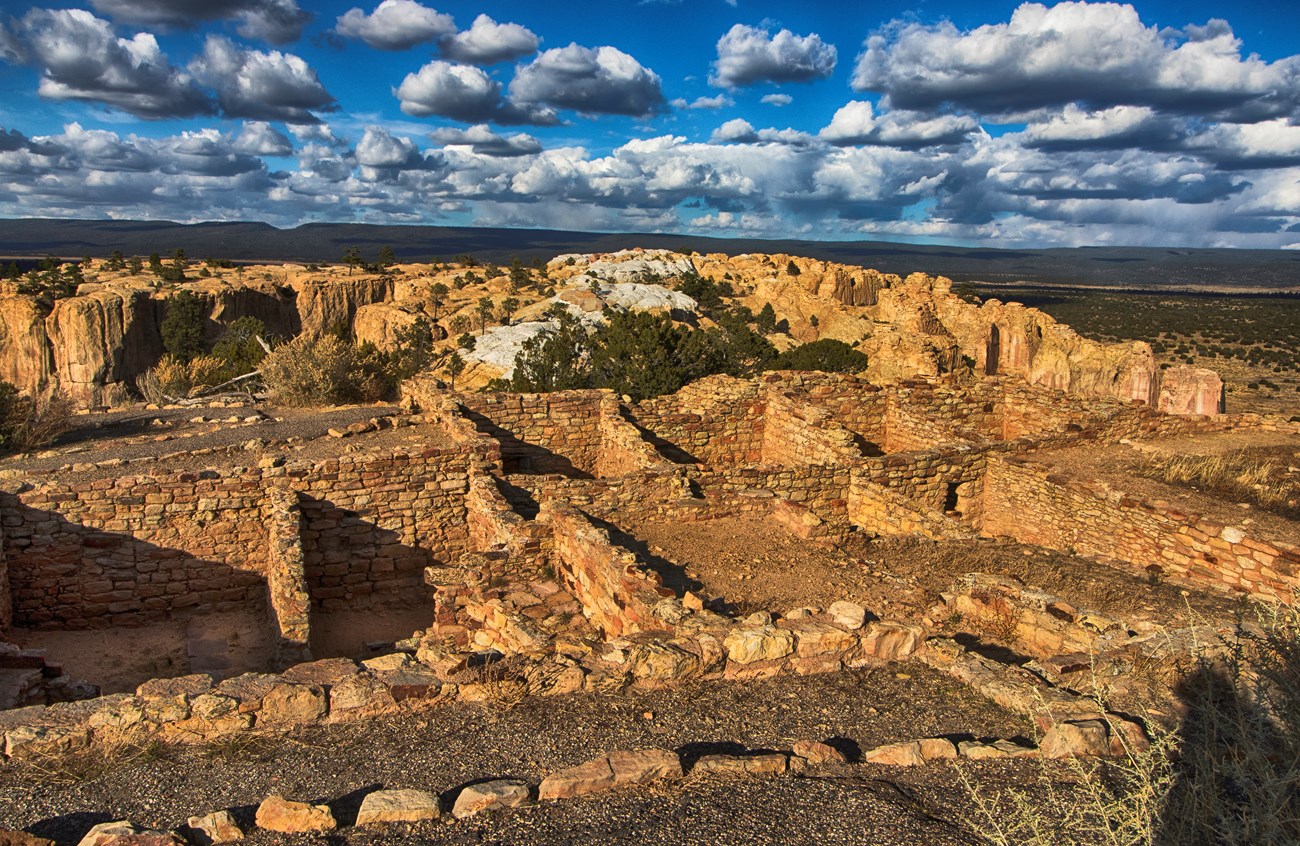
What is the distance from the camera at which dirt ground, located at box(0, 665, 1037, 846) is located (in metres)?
3.71

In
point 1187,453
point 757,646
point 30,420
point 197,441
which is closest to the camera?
point 757,646

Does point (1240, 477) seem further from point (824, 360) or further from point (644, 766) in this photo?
point (824, 360)

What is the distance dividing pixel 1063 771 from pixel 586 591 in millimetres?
4493

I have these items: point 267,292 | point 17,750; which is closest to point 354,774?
point 17,750

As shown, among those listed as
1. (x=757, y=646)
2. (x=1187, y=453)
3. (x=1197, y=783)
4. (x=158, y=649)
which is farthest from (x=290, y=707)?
(x=1187, y=453)

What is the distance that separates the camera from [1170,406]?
59.7ft

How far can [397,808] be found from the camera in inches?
150

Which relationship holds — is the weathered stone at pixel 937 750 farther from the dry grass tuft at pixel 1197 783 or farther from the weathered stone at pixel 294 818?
the weathered stone at pixel 294 818

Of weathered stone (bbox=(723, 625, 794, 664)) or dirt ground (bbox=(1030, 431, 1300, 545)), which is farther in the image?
dirt ground (bbox=(1030, 431, 1300, 545))

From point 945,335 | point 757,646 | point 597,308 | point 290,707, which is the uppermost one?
point 597,308

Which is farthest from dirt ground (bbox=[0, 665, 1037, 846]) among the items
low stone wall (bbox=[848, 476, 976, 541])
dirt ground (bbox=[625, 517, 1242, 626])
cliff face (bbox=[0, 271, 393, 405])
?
cliff face (bbox=[0, 271, 393, 405])

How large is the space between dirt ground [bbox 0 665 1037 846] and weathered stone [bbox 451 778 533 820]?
0.08m

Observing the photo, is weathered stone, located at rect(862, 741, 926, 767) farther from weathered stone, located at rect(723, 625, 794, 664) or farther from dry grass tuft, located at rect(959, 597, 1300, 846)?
weathered stone, located at rect(723, 625, 794, 664)

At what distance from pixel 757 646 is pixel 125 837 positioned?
3570 mm
